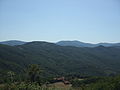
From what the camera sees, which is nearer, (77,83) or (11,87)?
(11,87)

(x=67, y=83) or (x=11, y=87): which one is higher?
(x=11, y=87)

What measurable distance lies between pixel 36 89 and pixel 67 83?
47.6 m

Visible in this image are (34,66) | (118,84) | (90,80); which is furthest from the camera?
(90,80)

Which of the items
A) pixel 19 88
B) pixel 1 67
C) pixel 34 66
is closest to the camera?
pixel 19 88

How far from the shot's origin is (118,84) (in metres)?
60.8

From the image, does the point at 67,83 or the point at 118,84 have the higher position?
the point at 118,84

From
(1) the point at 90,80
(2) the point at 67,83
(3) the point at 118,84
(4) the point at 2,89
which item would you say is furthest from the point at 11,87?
(1) the point at 90,80

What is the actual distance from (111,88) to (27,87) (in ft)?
92.5

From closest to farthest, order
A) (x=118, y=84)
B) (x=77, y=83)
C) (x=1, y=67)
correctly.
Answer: (x=118, y=84), (x=77, y=83), (x=1, y=67)

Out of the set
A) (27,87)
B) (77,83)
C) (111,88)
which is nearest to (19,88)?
(27,87)

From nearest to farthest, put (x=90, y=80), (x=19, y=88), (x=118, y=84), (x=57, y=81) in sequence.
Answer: (x=118, y=84) < (x=19, y=88) < (x=90, y=80) < (x=57, y=81)

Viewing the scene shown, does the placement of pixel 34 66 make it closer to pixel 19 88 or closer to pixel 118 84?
pixel 19 88

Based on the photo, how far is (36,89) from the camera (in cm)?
6319

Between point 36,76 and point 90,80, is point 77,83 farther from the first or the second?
point 36,76
